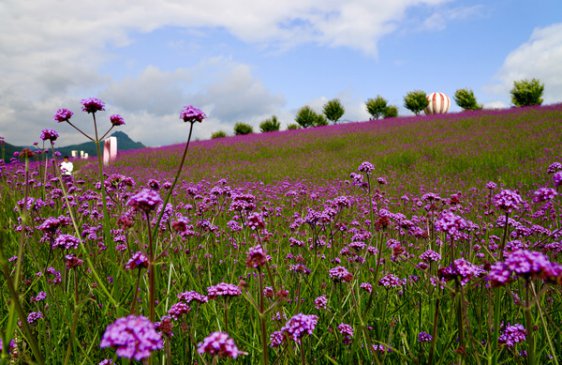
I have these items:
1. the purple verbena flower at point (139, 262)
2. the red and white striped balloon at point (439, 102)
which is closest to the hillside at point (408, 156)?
the purple verbena flower at point (139, 262)

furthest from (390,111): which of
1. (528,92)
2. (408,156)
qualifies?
(408,156)

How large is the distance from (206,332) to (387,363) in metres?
1.22

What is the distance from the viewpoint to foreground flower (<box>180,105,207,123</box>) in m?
2.05

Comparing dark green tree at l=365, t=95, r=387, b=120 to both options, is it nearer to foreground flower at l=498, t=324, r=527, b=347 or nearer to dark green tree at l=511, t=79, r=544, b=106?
dark green tree at l=511, t=79, r=544, b=106

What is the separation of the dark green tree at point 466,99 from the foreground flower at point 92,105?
53.7 metres

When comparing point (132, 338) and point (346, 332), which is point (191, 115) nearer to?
point (132, 338)

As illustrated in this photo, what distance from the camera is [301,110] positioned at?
51.2m

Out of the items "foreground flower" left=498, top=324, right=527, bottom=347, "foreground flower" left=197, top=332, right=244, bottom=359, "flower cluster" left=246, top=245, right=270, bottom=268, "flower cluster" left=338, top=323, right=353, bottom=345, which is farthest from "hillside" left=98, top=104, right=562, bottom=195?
"foreground flower" left=197, top=332, right=244, bottom=359

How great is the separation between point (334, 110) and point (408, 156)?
128 ft

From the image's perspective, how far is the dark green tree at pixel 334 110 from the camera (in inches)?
2062

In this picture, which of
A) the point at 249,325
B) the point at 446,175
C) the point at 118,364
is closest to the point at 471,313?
the point at 249,325

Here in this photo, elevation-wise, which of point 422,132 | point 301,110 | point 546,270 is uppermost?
point 301,110

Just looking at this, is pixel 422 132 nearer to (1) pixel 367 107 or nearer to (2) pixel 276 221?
(2) pixel 276 221

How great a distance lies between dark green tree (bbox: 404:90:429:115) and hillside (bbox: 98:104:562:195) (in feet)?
89.2
